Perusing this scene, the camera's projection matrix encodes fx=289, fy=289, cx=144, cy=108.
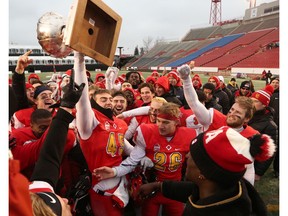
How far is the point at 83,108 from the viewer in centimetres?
249

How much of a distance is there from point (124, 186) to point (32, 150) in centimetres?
105

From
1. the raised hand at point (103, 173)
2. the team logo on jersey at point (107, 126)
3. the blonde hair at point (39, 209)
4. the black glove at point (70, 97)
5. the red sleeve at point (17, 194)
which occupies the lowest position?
the raised hand at point (103, 173)

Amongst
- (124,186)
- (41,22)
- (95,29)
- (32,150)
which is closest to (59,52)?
(41,22)

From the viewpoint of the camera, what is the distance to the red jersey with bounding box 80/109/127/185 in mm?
2740

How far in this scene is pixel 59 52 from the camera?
2.28m

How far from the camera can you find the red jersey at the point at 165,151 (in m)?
3.03

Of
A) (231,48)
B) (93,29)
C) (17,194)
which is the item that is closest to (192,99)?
(93,29)

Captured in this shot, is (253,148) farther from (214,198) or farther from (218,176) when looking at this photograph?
(214,198)

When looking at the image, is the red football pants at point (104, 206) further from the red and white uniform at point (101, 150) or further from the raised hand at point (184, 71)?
the raised hand at point (184, 71)

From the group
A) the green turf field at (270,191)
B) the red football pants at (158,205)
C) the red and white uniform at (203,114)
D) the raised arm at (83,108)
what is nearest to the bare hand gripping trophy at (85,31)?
the raised arm at (83,108)

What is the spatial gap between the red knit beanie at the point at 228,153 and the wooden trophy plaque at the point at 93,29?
35.9 inches

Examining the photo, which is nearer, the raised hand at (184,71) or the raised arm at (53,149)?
the raised arm at (53,149)

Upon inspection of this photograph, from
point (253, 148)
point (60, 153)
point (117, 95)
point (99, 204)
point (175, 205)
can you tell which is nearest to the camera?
point (253, 148)

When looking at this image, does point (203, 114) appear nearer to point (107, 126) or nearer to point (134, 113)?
point (134, 113)
